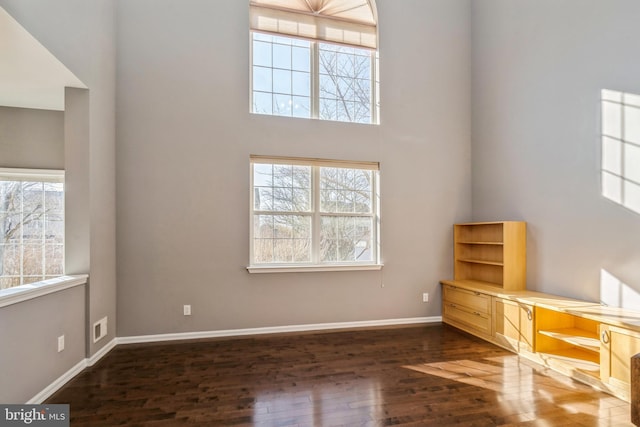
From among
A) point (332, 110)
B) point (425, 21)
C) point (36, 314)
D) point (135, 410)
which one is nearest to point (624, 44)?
point (425, 21)

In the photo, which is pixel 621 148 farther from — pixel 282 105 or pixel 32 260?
pixel 32 260

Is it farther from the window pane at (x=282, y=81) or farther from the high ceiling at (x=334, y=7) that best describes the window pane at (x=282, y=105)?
the high ceiling at (x=334, y=7)

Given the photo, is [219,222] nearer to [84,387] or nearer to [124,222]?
[124,222]

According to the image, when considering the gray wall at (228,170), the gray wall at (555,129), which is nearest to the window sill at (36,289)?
the gray wall at (228,170)

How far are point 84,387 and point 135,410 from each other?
681 mm

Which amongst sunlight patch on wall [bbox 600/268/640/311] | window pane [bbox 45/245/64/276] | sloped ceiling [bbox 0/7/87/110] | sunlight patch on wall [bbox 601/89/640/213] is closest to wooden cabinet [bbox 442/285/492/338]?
sunlight patch on wall [bbox 600/268/640/311]

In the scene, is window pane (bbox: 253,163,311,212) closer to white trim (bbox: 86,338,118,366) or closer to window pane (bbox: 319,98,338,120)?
window pane (bbox: 319,98,338,120)

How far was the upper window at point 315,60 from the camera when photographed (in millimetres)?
4246

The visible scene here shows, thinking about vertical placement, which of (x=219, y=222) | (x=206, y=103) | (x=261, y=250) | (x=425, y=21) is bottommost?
(x=261, y=250)

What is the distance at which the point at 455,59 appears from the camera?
4871 millimetres

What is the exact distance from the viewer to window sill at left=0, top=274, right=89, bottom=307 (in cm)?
219

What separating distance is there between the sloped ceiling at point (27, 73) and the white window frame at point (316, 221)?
1.99 m

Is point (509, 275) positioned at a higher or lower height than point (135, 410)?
higher

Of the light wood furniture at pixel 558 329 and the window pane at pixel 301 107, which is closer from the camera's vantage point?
the light wood furniture at pixel 558 329
